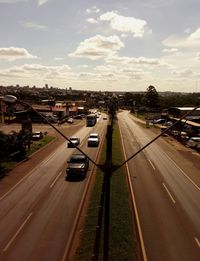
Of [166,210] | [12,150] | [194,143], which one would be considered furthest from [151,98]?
[166,210]

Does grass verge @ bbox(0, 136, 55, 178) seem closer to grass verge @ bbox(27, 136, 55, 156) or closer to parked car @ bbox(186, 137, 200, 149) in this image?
grass verge @ bbox(27, 136, 55, 156)

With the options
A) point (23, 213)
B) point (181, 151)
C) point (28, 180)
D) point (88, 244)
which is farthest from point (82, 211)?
point (181, 151)

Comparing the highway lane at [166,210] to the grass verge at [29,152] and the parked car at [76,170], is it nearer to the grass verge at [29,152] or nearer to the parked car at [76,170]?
the parked car at [76,170]

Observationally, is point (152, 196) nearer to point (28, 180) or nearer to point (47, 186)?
point (47, 186)

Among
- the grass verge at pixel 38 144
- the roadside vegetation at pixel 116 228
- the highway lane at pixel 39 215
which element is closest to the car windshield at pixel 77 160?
the highway lane at pixel 39 215

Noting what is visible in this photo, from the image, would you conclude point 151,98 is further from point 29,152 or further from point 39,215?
point 39,215
